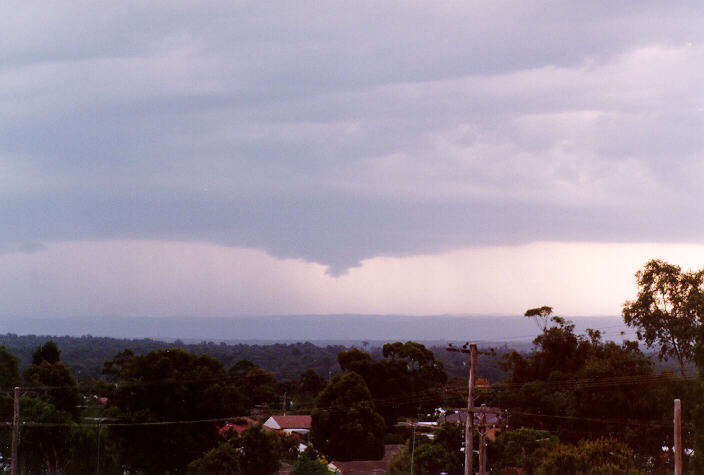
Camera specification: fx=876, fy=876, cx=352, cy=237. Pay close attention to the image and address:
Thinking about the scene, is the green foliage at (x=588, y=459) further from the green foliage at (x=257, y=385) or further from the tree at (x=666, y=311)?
the green foliage at (x=257, y=385)

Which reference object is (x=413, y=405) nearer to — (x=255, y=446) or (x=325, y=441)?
(x=325, y=441)

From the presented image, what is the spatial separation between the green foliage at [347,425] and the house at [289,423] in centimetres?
1205

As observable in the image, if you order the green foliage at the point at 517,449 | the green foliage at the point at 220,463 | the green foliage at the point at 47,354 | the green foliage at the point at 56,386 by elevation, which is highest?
the green foliage at the point at 47,354

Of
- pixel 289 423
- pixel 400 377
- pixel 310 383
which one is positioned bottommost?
pixel 289 423

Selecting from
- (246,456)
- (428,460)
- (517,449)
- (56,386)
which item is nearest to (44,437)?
(56,386)

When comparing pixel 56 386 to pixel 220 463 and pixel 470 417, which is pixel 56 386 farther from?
pixel 470 417

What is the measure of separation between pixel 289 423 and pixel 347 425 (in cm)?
1666

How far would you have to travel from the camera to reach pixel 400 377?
65750 millimetres

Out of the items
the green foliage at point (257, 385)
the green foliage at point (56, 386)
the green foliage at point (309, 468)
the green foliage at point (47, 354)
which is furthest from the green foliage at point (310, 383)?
the green foliage at point (309, 468)

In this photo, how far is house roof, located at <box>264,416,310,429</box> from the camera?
210 feet

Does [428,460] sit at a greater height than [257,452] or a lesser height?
greater

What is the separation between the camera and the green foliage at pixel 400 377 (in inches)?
2534

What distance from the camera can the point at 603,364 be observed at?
46.9 m

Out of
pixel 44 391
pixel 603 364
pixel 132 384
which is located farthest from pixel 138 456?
pixel 603 364
